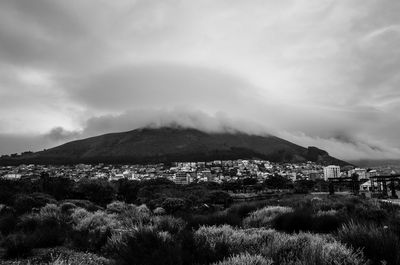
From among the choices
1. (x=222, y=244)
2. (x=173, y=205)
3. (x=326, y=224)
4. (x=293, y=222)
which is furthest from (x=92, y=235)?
(x=173, y=205)

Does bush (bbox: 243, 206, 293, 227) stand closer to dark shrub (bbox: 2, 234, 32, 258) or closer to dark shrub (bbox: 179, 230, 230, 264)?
dark shrub (bbox: 179, 230, 230, 264)

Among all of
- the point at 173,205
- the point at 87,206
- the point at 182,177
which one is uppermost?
the point at 87,206

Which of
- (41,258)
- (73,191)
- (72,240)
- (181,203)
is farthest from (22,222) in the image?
(73,191)

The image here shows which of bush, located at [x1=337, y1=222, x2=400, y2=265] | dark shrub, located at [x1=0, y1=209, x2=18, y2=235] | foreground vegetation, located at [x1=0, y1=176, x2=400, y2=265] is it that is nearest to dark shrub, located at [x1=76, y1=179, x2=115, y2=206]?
dark shrub, located at [x1=0, y1=209, x2=18, y2=235]

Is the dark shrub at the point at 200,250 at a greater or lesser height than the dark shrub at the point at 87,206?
greater

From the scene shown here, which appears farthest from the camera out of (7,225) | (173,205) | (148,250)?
(173,205)

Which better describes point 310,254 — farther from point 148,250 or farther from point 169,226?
point 169,226

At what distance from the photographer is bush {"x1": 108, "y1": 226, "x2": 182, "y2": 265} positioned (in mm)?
5555

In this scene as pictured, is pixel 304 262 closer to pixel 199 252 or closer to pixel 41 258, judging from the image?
pixel 199 252

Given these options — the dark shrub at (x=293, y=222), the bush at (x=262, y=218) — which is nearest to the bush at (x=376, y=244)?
the dark shrub at (x=293, y=222)

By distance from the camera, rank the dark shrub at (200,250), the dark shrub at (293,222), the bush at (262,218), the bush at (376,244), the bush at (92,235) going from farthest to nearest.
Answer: the bush at (262,218)
the dark shrub at (293,222)
the bush at (92,235)
the dark shrub at (200,250)
the bush at (376,244)

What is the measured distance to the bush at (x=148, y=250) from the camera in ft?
18.2

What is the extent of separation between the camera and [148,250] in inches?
247

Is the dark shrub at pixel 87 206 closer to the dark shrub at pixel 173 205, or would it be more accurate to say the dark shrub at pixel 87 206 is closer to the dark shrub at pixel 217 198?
the dark shrub at pixel 173 205
